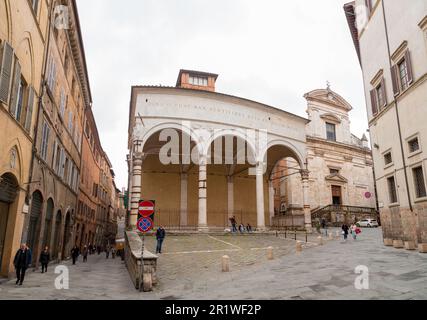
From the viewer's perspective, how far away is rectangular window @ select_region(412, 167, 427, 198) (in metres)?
12.6

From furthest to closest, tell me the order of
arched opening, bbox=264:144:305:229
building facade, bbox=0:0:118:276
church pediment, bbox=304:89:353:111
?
church pediment, bbox=304:89:353:111 → arched opening, bbox=264:144:305:229 → building facade, bbox=0:0:118:276

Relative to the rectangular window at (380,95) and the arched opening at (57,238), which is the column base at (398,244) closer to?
the rectangular window at (380,95)

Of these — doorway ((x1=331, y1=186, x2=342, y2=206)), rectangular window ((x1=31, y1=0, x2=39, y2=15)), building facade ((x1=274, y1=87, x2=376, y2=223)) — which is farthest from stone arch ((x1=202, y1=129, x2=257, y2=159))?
doorway ((x1=331, y1=186, x2=342, y2=206))

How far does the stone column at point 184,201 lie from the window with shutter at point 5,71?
1907 cm

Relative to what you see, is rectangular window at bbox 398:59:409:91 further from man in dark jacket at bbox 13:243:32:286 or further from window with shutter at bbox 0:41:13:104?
man in dark jacket at bbox 13:243:32:286

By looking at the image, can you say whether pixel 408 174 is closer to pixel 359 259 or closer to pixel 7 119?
pixel 359 259

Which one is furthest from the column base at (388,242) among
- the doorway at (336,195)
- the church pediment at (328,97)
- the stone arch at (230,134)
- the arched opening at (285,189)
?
the church pediment at (328,97)

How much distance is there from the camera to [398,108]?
46.2 ft

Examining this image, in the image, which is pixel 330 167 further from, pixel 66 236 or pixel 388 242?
pixel 66 236

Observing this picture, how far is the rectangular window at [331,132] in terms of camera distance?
38781 millimetres

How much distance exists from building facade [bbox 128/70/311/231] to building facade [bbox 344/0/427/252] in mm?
9314
